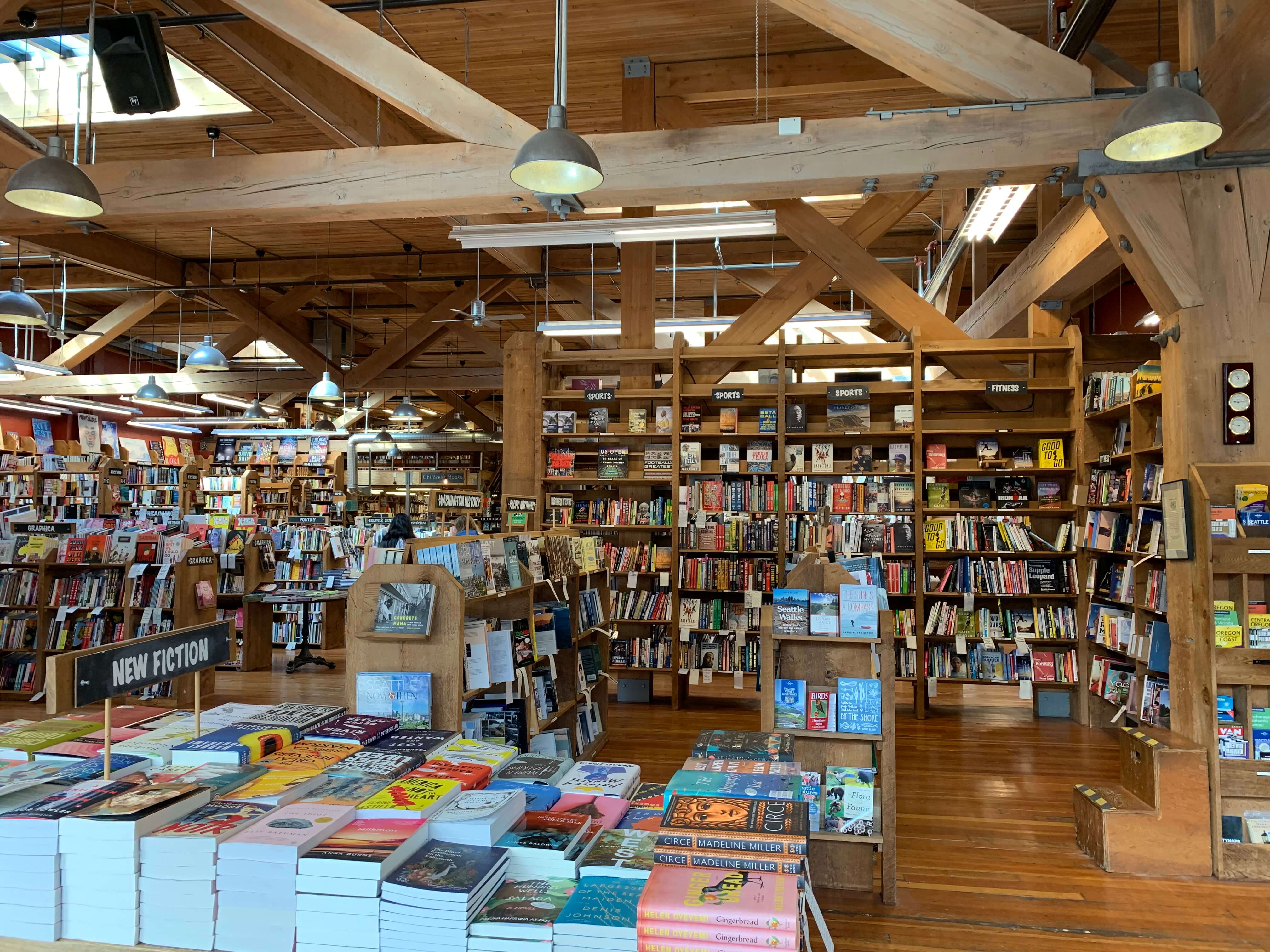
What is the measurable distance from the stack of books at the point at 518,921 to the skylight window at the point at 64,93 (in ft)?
23.9

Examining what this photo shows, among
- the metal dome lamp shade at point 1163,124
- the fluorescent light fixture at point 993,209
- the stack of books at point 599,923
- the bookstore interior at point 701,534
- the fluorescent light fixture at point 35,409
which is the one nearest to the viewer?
the stack of books at point 599,923

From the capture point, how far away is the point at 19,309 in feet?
25.7

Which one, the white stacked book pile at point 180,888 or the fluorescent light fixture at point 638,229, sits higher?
the fluorescent light fixture at point 638,229

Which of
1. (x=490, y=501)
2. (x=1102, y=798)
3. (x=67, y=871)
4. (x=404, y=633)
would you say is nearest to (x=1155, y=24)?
(x=1102, y=798)

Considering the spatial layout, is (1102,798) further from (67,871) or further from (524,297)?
(524,297)

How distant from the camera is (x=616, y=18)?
6547mm

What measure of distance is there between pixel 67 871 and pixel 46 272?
43.2ft

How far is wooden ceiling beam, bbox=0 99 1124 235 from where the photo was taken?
500cm

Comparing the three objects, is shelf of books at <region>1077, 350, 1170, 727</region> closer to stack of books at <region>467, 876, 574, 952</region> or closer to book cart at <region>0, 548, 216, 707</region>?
A: stack of books at <region>467, 876, 574, 952</region>

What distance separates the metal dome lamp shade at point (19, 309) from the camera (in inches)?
307

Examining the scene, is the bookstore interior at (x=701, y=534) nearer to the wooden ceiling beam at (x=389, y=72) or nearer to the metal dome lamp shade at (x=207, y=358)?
the wooden ceiling beam at (x=389, y=72)

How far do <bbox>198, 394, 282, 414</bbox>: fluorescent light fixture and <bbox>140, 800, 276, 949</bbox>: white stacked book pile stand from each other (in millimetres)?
15666

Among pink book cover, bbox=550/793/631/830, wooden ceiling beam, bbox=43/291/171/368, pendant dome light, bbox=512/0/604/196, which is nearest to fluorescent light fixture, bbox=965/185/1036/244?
pendant dome light, bbox=512/0/604/196

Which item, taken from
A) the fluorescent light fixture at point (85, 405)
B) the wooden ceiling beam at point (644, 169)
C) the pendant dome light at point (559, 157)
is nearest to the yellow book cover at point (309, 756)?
the pendant dome light at point (559, 157)
